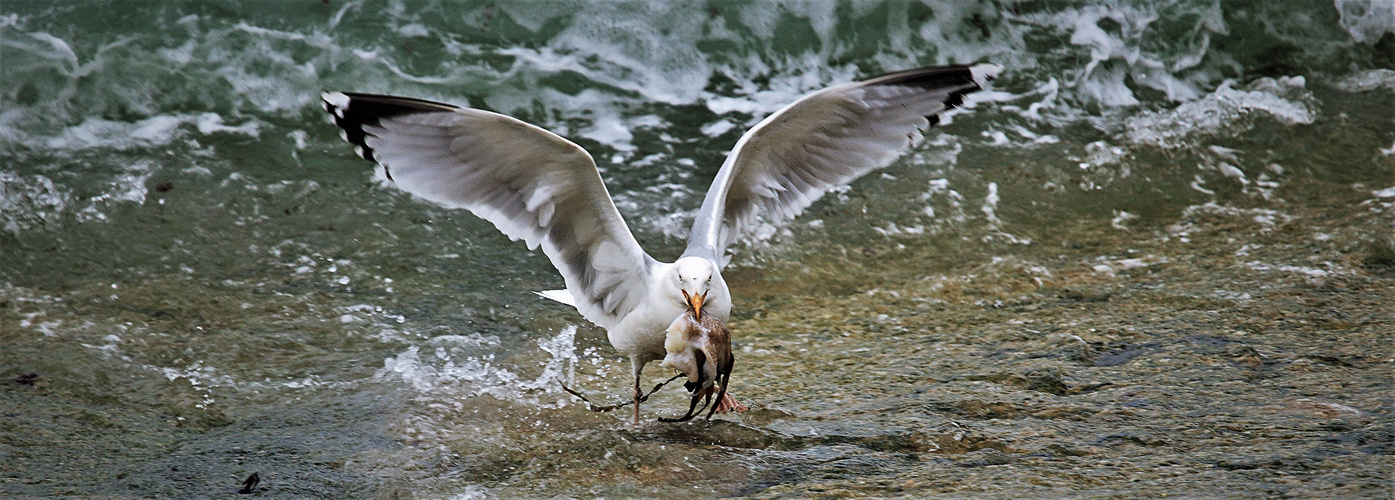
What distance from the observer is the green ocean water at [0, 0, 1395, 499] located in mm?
2902

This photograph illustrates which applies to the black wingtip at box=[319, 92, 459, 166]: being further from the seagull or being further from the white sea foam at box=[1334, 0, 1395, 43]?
the white sea foam at box=[1334, 0, 1395, 43]

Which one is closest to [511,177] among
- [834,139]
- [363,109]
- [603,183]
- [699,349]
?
[603,183]

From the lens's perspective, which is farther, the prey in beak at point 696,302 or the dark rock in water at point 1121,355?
the dark rock in water at point 1121,355

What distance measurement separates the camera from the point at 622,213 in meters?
4.85

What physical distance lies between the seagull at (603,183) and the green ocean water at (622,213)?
0.34 meters

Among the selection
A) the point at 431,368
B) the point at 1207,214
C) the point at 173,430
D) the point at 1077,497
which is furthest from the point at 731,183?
the point at 1207,214

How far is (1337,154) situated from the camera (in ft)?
17.1

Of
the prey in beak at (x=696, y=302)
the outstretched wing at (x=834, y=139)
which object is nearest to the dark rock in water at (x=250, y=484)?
the prey in beak at (x=696, y=302)

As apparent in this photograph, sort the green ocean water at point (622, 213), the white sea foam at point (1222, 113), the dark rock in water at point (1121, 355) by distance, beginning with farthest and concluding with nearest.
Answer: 1. the white sea foam at point (1222, 113)
2. the dark rock in water at point (1121, 355)
3. the green ocean water at point (622, 213)

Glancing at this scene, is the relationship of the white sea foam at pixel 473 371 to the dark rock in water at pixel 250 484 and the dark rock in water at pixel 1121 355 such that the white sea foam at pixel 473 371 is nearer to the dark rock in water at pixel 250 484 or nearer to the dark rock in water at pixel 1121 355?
the dark rock in water at pixel 250 484

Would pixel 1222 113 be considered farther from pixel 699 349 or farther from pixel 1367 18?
pixel 699 349

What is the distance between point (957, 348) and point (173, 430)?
7.35 ft

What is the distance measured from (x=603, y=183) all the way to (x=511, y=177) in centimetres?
27

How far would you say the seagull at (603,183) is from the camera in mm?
3057
